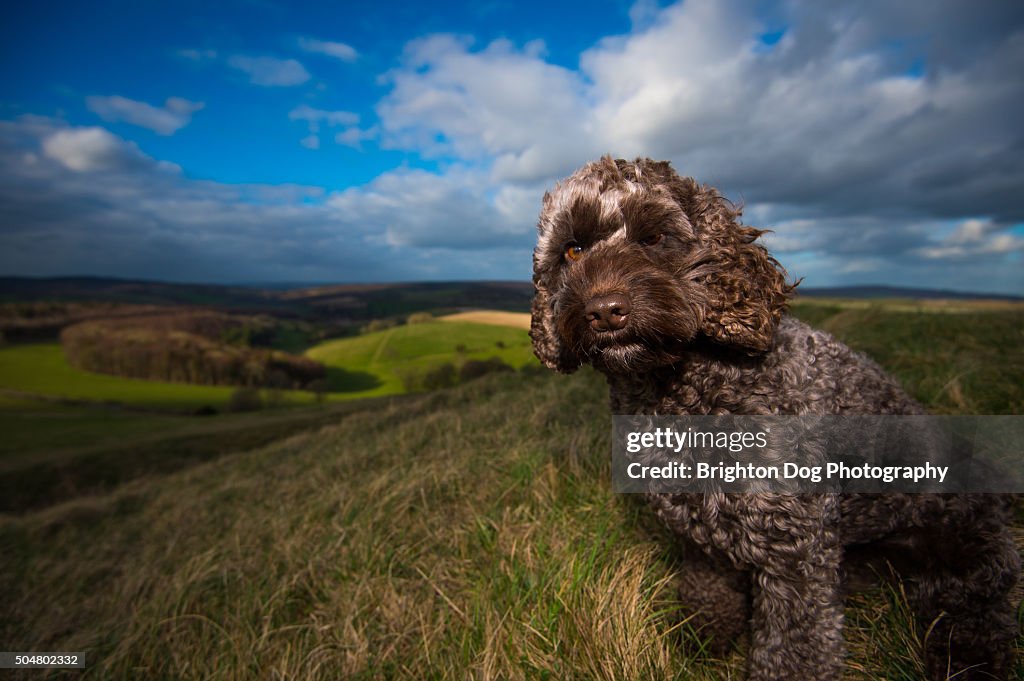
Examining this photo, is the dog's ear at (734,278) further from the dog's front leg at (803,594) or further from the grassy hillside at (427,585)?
the grassy hillside at (427,585)

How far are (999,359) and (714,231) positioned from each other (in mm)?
6209

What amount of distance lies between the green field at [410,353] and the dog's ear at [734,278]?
12940 mm

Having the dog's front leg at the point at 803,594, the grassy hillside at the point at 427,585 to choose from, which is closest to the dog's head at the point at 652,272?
the dog's front leg at the point at 803,594

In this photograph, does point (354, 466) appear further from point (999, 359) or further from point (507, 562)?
point (999, 359)

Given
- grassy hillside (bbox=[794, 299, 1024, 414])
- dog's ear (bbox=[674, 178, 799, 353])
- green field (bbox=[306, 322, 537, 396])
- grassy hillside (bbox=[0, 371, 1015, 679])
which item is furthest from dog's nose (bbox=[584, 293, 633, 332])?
green field (bbox=[306, 322, 537, 396])

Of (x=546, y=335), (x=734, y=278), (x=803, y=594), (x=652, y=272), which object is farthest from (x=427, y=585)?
(x=734, y=278)

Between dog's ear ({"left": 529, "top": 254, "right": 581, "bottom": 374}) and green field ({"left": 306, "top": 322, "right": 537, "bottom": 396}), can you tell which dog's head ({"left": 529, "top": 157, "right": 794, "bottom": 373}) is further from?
green field ({"left": 306, "top": 322, "right": 537, "bottom": 396})

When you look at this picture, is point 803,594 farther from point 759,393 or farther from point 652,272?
point 652,272

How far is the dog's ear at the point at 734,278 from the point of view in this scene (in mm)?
2396

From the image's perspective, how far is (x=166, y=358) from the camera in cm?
2402

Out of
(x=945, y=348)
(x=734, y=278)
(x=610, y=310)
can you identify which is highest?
(x=734, y=278)

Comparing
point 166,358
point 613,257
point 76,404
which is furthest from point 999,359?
point 76,404

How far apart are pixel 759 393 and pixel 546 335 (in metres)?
1.27

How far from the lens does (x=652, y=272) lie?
239 cm
